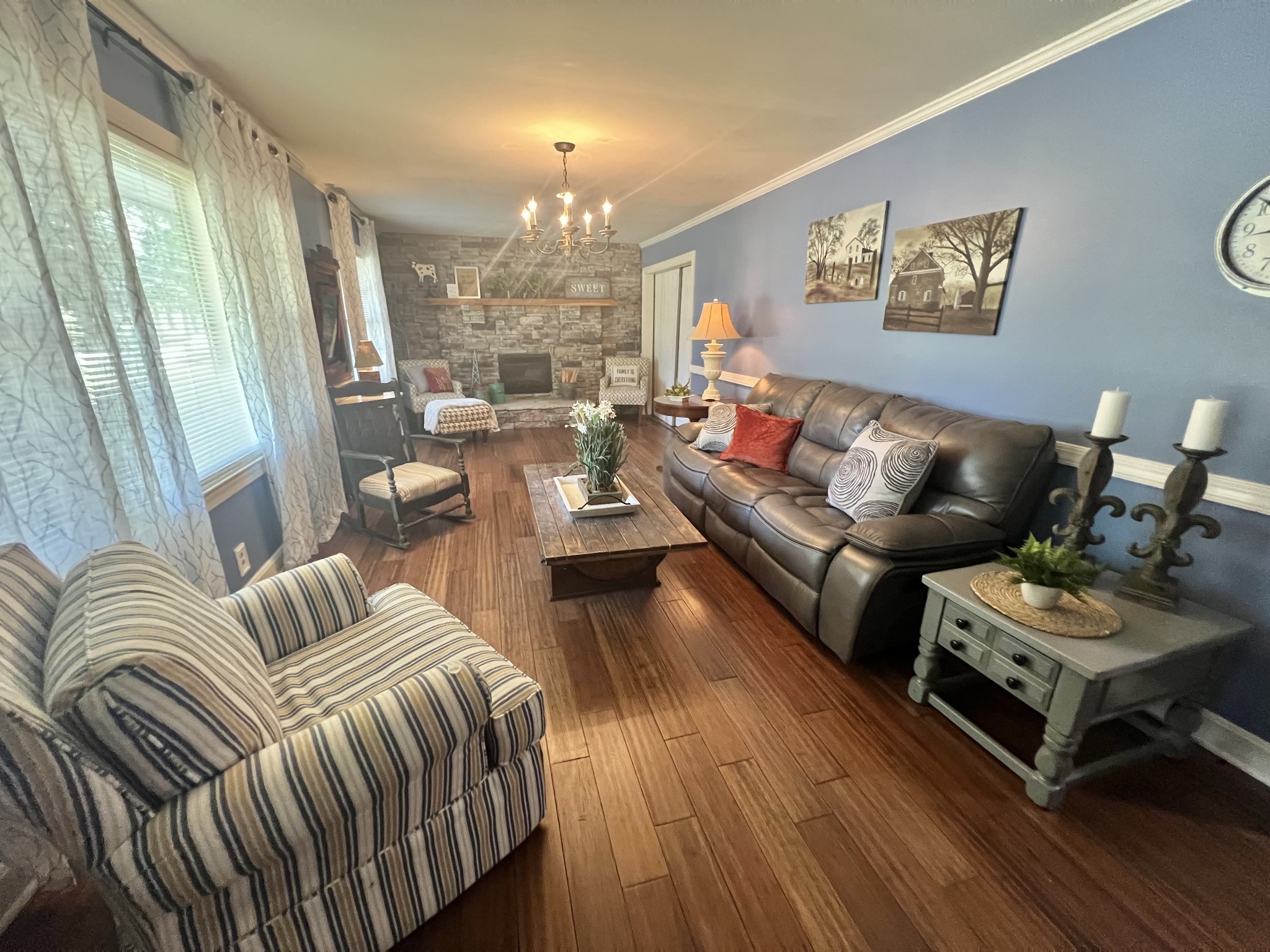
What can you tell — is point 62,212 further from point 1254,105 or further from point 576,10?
point 1254,105

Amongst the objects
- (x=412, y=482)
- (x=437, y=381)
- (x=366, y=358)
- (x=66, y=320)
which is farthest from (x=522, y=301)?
(x=66, y=320)

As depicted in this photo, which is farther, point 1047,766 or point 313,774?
point 1047,766

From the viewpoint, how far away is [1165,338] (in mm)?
1749

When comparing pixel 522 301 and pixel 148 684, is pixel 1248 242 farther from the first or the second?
pixel 522 301

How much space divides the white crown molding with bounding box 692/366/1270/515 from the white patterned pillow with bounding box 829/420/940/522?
0.50 meters

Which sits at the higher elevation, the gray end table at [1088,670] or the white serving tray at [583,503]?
the white serving tray at [583,503]

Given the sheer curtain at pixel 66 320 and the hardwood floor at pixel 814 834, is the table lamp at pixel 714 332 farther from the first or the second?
the sheer curtain at pixel 66 320

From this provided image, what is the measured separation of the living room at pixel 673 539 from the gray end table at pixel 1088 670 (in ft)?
0.05

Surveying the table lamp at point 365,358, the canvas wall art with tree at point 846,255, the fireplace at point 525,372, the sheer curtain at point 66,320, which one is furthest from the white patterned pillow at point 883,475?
the fireplace at point 525,372

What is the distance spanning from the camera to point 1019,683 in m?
1.53

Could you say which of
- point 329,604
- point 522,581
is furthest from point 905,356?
point 329,604

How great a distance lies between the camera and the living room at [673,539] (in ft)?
3.38

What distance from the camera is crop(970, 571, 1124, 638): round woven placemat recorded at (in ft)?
4.82

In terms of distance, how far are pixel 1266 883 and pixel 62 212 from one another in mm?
3723
